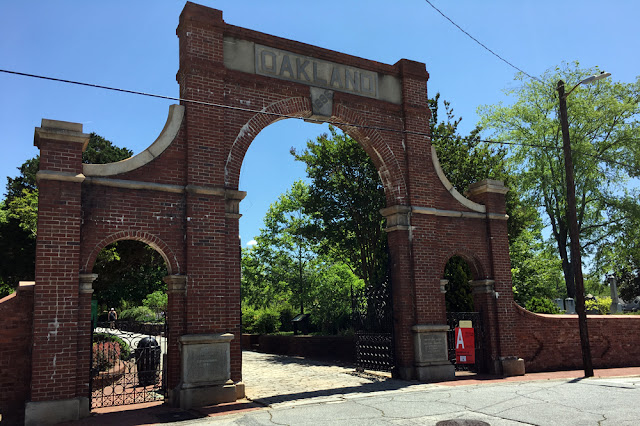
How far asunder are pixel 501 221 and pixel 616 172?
2026 centimetres

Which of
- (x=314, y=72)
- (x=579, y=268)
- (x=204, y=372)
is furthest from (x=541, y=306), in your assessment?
(x=204, y=372)

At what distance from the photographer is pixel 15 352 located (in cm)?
823

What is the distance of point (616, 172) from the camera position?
29281 millimetres

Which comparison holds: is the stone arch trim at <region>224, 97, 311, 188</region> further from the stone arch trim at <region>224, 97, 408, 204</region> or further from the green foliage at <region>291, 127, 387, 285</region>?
the green foliage at <region>291, 127, 387, 285</region>

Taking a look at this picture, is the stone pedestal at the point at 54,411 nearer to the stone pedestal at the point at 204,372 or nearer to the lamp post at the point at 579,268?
the stone pedestal at the point at 204,372

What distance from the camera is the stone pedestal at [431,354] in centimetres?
1160

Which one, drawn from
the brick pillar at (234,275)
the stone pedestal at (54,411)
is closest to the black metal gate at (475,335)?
the brick pillar at (234,275)

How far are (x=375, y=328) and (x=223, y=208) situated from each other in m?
5.48

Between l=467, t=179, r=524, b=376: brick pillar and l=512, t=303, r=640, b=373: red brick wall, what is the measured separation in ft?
1.26

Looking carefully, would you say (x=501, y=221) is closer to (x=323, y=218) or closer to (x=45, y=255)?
(x=323, y=218)

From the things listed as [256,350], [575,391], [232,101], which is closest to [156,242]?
[232,101]

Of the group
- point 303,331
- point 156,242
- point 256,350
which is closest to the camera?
point 156,242

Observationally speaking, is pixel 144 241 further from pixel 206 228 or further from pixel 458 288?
pixel 458 288

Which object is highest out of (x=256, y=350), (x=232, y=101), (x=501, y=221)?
(x=232, y=101)
